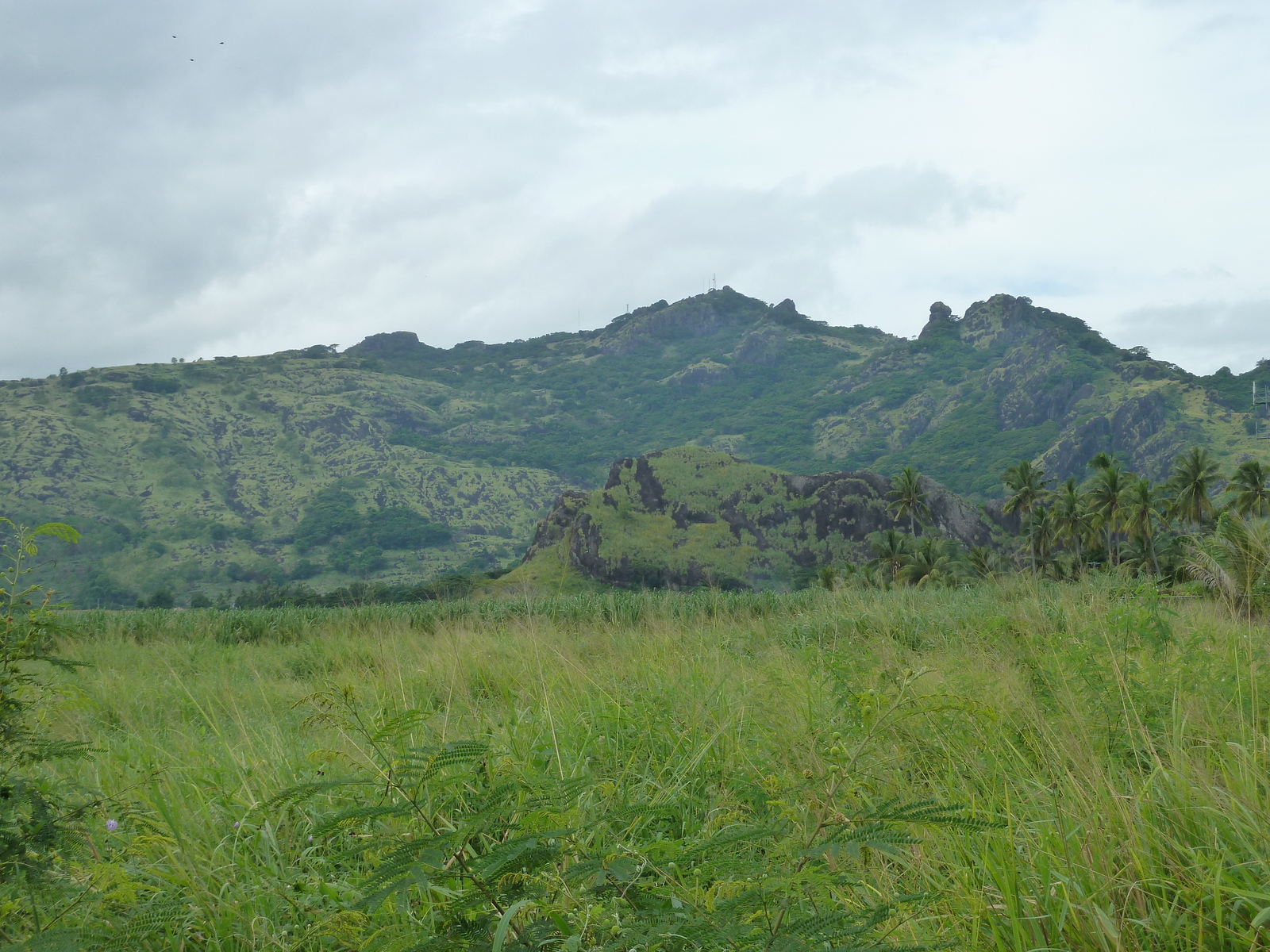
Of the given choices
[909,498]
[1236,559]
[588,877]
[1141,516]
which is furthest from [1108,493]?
[588,877]

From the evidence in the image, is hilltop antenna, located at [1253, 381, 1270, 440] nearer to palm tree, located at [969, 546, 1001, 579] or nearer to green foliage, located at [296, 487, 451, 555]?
palm tree, located at [969, 546, 1001, 579]

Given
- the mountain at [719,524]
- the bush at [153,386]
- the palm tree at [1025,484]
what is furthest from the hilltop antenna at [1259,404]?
the bush at [153,386]

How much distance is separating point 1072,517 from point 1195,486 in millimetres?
7476

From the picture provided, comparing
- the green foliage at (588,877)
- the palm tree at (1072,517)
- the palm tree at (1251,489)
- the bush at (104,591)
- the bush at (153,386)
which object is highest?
the bush at (153,386)

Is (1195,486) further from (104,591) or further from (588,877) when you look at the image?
(104,591)

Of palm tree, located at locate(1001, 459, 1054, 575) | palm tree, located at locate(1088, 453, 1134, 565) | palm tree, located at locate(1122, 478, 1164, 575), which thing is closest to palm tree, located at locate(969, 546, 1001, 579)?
palm tree, located at locate(1001, 459, 1054, 575)

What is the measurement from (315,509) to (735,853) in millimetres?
171120

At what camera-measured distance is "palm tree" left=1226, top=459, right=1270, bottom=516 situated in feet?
148

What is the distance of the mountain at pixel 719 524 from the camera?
66000mm

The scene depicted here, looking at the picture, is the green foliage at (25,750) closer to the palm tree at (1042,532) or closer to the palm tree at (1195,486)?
the palm tree at (1195,486)

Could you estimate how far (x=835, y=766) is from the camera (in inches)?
102

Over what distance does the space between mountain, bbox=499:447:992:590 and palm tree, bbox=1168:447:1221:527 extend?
74.8 feet

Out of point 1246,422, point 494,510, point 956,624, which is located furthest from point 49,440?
point 1246,422

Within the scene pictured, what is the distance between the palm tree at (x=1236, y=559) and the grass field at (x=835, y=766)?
1.24ft
